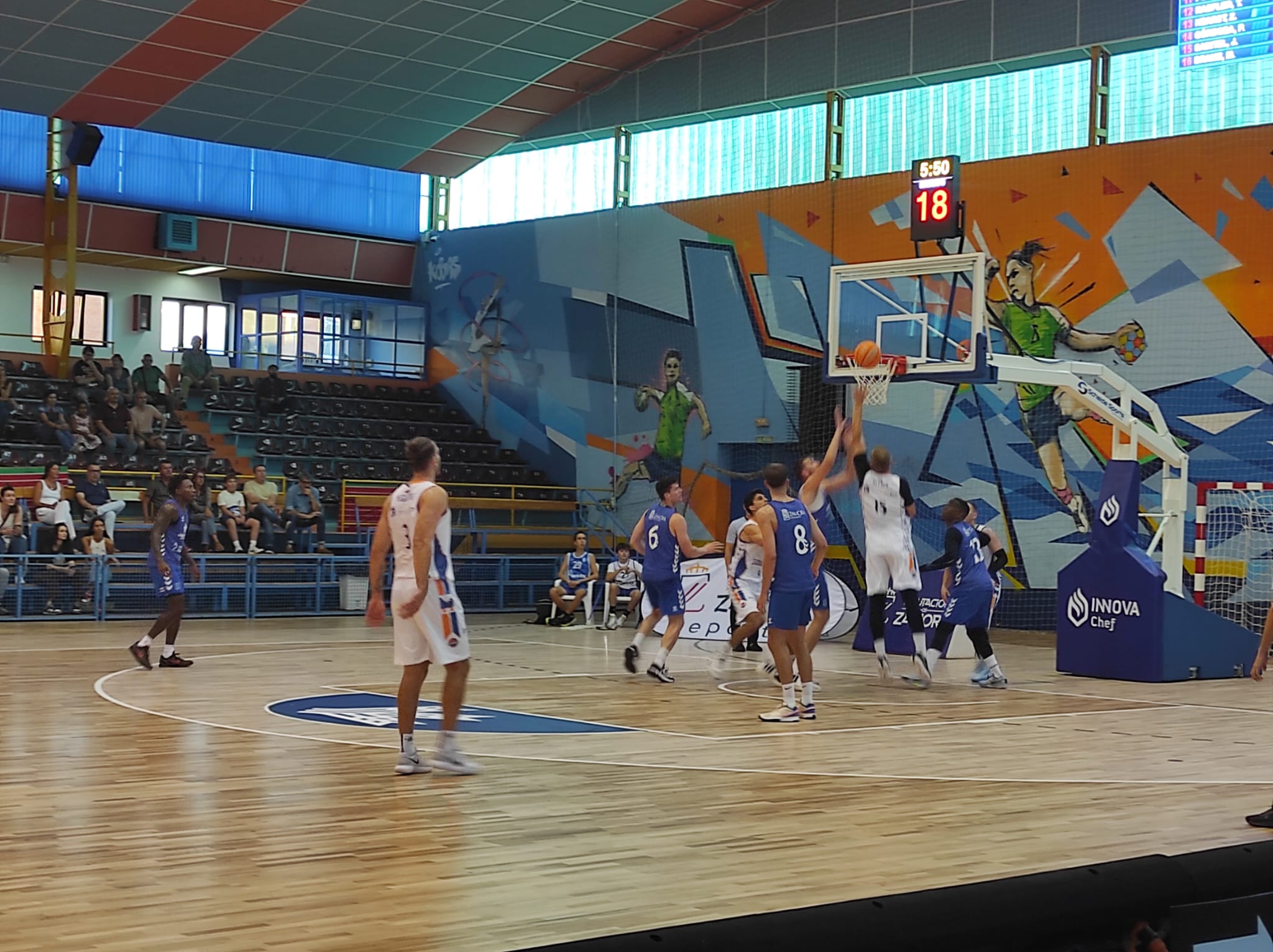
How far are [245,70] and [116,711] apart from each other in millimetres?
15387

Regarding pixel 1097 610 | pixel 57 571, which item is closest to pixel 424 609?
pixel 1097 610

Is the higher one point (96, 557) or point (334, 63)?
point (334, 63)

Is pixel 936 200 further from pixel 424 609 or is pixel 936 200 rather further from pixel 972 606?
pixel 424 609

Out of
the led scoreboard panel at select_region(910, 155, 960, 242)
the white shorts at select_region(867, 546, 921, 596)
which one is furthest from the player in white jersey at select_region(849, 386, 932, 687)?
the led scoreboard panel at select_region(910, 155, 960, 242)

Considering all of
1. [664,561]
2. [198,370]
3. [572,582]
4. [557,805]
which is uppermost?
[198,370]

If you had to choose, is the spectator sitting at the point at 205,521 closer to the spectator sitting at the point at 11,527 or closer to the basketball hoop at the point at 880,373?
the spectator sitting at the point at 11,527

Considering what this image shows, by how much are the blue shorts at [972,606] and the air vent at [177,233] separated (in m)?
17.8

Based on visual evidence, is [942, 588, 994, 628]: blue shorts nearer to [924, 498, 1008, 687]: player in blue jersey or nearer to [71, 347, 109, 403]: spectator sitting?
[924, 498, 1008, 687]: player in blue jersey

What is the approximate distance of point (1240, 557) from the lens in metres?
18.5

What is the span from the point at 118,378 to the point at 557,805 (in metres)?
19.2

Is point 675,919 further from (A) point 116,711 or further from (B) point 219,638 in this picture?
(B) point 219,638

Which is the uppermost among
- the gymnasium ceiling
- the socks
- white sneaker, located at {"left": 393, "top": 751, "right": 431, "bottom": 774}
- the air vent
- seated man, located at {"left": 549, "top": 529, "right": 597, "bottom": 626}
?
the gymnasium ceiling

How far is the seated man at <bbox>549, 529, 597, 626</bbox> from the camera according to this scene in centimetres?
2088

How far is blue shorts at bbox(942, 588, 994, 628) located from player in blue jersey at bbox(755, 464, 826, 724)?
317cm
